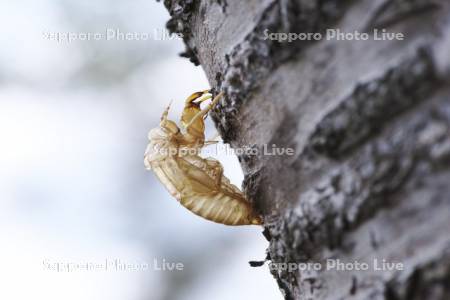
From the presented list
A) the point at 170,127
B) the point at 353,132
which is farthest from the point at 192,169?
the point at 353,132

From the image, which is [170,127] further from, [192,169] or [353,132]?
[353,132]

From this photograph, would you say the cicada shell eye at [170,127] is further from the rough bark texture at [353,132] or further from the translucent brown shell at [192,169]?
the rough bark texture at [353,132]

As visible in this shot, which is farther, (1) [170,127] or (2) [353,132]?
(1) [170,127]

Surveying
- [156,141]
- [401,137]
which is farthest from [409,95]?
[156,141]

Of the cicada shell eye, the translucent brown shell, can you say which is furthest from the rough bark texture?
the cicada shell eye

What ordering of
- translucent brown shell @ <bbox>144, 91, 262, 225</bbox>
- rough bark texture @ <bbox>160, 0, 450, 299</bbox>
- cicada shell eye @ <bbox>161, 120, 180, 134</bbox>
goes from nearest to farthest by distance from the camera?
rough bark texture @ <bbox>160, 0, 450, 299</bbox> < translucent brown shell @ <bbox>144, 91, 262, 225</bbox> < cicada shell eye @ <bbox>161, 120, 180, 134</bbox>

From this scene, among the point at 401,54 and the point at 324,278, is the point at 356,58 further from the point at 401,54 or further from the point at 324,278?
the point at 324,278

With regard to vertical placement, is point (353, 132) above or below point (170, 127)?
below

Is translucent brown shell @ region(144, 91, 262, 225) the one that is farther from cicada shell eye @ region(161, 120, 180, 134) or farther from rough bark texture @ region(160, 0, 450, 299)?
rough bark texture @ region(160, 0, 450, 299)

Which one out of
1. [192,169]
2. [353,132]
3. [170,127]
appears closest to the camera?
[353,132]
